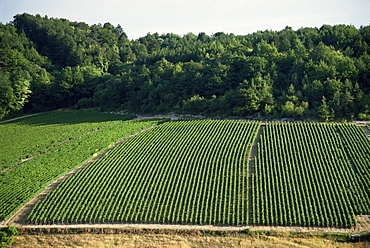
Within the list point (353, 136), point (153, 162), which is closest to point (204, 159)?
point (153, 162)

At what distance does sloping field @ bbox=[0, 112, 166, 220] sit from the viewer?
35031mm

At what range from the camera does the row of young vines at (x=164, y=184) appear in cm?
3139

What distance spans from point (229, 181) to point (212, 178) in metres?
1.96

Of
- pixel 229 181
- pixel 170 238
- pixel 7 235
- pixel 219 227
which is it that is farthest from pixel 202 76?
pixel 7 235

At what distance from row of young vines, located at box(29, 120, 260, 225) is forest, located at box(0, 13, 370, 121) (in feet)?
43.8

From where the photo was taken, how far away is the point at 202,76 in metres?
69.4

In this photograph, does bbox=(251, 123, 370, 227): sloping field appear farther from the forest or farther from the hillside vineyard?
the forest

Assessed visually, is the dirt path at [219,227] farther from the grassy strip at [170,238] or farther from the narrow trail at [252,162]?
the narrow trail at [252,162]

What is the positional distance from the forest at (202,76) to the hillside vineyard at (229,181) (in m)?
9.57

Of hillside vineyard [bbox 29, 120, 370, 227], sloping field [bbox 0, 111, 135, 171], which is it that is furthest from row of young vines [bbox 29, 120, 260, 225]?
sloping field [bbox 0, 111, 135, 171]

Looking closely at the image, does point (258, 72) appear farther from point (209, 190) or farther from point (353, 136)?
point (209, 190)

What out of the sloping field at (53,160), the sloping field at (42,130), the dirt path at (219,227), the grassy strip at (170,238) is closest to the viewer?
the grassy strip at (170,238)

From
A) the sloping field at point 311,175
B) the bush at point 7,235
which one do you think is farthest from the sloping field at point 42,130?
the sloping field at point 311,175

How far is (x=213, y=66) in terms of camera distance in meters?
71.0
